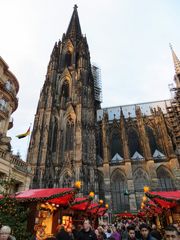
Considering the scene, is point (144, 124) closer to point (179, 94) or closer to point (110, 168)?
point (179, 94)

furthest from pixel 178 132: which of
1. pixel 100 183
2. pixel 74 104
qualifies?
pixel 74 104

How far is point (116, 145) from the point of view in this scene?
2991cm

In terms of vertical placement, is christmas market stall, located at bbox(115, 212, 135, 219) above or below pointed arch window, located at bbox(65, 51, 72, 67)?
below

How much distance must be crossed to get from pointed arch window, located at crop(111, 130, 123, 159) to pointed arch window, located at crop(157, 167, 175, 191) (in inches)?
239

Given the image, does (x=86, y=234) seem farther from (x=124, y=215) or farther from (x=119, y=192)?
(x=119, y=192)

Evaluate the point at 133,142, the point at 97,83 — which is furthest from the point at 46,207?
the point at 97,83

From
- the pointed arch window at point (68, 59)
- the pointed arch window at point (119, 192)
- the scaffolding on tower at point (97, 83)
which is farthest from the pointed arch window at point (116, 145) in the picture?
the pointed arch window at point (68, 59)

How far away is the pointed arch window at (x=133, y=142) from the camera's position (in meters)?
28.8

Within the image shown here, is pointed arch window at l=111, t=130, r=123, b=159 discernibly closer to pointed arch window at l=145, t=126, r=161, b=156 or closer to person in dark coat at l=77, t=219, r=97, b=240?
pointed arch window at l=145, t=126, r=161, b=156

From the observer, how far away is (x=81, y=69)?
32.4 m

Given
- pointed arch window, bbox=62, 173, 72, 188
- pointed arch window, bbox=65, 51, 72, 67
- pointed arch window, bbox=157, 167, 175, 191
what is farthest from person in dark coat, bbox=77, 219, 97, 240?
pointed arch window, bbox=65, 51, 72, 67

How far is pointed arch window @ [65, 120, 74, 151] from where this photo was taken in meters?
26.2

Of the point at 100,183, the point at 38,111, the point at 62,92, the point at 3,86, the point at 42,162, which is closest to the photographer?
the point at 3,86

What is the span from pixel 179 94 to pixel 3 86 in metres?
25.4
